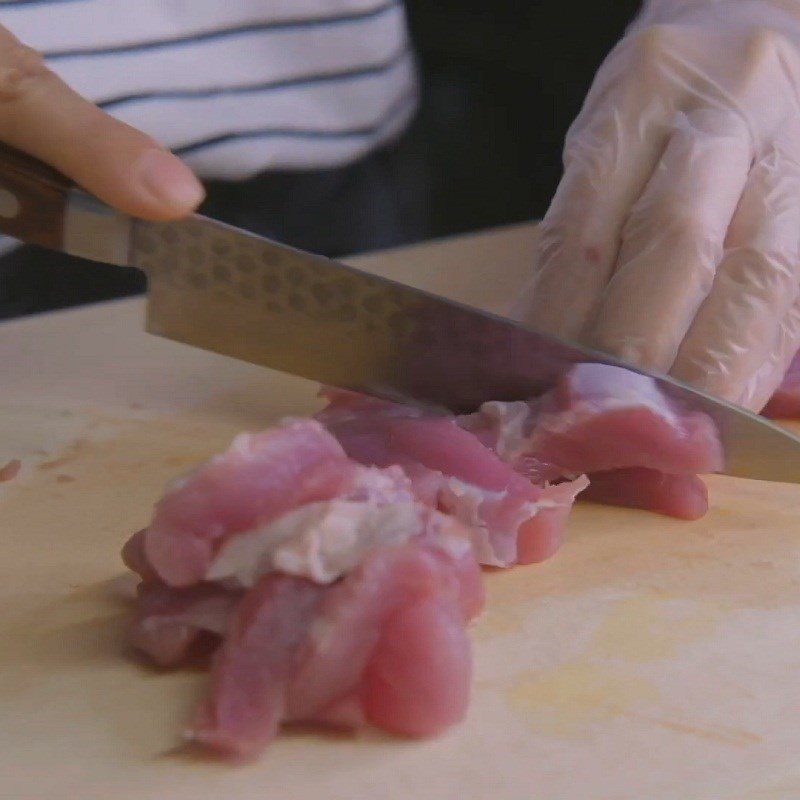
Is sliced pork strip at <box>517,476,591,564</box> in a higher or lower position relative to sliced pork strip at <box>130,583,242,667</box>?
higher

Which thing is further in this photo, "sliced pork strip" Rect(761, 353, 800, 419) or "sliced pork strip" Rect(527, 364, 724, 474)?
"sliced pork strip" Rect(761, 353, 800, 419)

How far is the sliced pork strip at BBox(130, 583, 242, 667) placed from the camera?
1.66 meters

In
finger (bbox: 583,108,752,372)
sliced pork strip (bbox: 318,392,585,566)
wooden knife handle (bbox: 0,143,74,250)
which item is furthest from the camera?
finger (bbox: 583,108,752,372)

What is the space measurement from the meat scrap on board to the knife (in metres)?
0.12

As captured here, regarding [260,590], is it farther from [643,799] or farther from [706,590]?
[706,590]

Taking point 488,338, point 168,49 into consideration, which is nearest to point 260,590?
point 488,338

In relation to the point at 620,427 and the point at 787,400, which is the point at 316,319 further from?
the point at 787,400

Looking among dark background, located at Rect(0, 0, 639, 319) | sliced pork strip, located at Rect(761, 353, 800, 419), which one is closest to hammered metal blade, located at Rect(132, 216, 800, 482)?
sliced pork strip, located at Rect(761, 353, 800, 419)

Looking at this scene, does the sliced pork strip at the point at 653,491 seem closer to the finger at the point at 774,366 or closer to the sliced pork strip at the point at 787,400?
the finger at the point at 774,366

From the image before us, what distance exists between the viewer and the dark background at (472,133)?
11.2 feet

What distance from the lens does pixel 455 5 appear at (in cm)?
365

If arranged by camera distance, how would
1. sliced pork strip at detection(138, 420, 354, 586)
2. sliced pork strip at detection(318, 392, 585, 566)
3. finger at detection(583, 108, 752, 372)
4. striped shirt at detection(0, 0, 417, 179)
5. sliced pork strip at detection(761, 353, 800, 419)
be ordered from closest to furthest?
sliced pork strip at detection(138, 420, 354, 586), sliced pork strip at detection(318, 392, 585, 566), finger at detection(583, 108, 752, 372), sliced pork strip at detection(761, 353, 800, 419), striped shirt at detection(0, 0, 417, 179)

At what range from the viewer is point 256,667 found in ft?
5.12

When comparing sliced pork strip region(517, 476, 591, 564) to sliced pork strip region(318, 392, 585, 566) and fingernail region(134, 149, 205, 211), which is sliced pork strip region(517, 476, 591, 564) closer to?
sliced pork strip region(318, 392, 585, 566)
